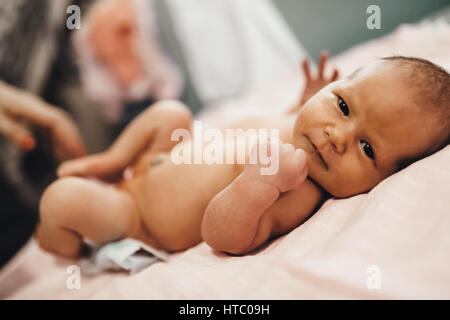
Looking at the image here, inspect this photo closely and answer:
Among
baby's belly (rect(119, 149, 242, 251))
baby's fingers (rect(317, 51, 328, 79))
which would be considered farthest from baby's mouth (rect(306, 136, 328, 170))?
baby's fingers (rect(317, 51, 328, 79))

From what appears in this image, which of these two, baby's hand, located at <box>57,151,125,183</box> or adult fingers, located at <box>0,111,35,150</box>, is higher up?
adult fingers, located at <box>0,111,35,150</box>

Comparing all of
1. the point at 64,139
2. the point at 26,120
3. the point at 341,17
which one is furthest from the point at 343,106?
the point at 341,17

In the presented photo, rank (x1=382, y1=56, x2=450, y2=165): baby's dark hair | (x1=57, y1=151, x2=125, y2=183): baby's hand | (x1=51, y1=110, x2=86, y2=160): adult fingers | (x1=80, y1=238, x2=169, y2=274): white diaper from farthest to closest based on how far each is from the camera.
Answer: (x1=51, y1=110, x2=86, y2=160): adult fingers → (x1=57, y1=151, x2=125, y2=183): baby's hand → (x1=80, y1=238, x2=169, y2=274): white diaper → (x1=382, y1=56, x2=450, y2=165): baby's dark hair

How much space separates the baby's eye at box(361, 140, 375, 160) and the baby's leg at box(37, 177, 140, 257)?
0.58 metres

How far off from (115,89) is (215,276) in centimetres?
148

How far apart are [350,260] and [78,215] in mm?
610

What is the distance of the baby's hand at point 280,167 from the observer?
66cm

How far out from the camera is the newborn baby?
0.65 m

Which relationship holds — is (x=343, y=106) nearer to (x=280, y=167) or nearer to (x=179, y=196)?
(x=280, y=167)

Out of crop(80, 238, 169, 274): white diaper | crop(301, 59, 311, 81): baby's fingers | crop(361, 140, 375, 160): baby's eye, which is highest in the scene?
crop(301, 59, 311, 81): baby's fingers

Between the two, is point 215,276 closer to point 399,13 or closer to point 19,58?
point 19,58

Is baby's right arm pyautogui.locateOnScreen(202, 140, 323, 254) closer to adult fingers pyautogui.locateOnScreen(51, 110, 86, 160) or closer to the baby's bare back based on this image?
the baby's bare back

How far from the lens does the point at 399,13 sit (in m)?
1.70
